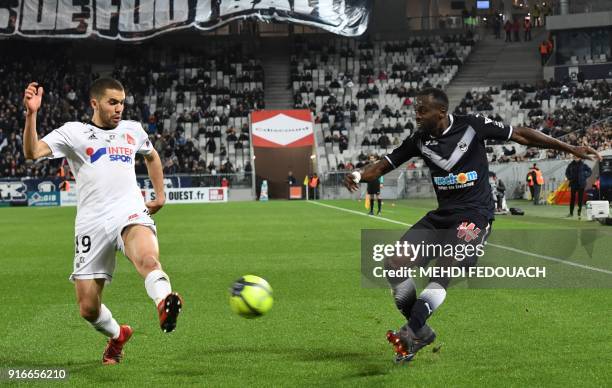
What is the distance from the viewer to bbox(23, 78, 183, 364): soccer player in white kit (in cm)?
677

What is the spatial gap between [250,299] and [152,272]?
0.81 meters

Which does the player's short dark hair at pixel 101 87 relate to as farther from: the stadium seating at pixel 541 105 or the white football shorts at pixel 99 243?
the stadium seating at pixel 541 105

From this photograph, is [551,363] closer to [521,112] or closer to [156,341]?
[156,341]

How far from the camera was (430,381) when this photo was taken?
640cm

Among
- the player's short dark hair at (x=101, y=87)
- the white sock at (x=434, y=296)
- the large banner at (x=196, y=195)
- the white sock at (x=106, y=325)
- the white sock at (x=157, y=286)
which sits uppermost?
the player's short dark hair at (x=101, y=87)

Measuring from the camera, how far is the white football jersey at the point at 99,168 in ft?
22.8

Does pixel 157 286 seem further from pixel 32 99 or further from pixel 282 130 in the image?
pixel 282 130

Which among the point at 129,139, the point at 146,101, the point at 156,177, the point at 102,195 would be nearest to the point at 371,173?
the point at 156,177

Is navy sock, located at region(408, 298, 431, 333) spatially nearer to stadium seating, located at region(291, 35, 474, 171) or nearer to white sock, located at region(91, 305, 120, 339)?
white sock, located at region(91, 305, 120, 339)

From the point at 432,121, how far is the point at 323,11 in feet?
174

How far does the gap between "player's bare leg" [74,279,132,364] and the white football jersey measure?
0.48 meters

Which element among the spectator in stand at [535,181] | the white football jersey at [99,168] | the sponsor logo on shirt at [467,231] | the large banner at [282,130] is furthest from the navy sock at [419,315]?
the large banner at [282,130]

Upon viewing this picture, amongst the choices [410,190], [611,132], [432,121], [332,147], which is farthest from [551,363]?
[332,147]

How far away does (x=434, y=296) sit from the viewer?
7.14m
